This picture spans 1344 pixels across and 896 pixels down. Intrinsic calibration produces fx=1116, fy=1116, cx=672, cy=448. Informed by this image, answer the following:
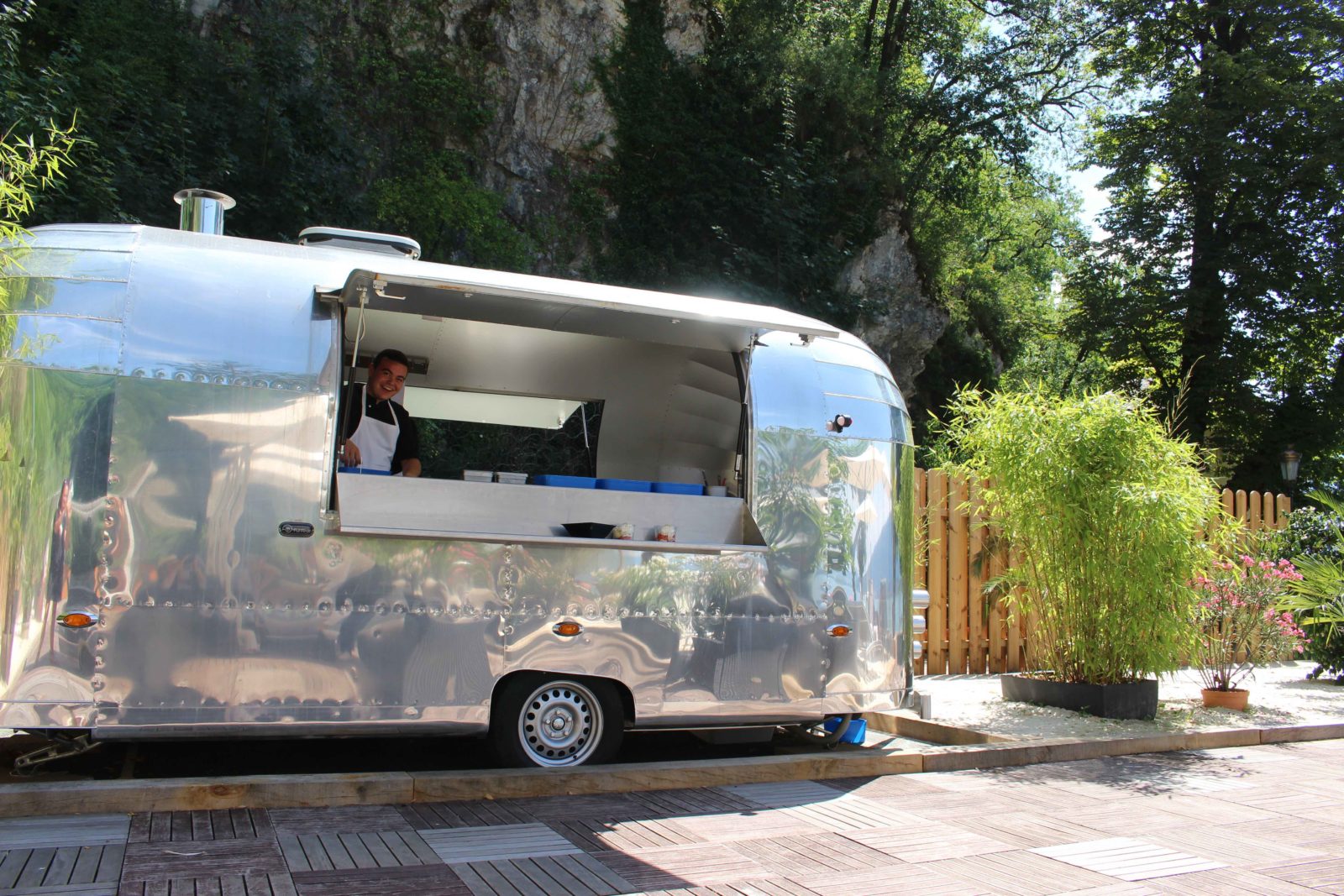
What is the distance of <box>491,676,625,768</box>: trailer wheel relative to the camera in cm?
630

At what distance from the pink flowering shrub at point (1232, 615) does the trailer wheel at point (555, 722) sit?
20.0 feet

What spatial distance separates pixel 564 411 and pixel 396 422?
2692 millimetres

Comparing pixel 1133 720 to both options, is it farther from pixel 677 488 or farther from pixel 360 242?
pixel 360 242

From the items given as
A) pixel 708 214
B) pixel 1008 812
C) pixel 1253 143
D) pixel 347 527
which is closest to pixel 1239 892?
pixel 1008 812

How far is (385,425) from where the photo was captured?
23.1ft

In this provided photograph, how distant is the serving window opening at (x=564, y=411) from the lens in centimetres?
639

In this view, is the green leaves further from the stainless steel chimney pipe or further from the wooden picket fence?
the stainless steel chimney pipe

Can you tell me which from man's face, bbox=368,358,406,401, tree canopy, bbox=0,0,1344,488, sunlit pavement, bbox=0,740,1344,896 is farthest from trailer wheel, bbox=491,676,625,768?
tree canopy, bbox=0,0,1344,488

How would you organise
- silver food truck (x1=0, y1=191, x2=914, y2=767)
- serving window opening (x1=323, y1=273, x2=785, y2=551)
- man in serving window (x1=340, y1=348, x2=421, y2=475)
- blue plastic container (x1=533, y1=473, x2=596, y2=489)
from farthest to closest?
man in serving window (x1=340, y1=348, x2=421, y2=475)
blue plastic container (x1=533, y1=473, x2=596, y2=489)
serving window opening (x1=323, y1=273, x2=785, y2=551)
silver food truck (x1=0, y1=191, x2=914, y2=767)

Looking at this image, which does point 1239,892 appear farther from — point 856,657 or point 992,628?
point 992,628

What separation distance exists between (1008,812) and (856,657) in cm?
141

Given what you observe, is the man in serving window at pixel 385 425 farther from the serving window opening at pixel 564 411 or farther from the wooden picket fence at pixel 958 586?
the wooden picket fence at pixel 958 586

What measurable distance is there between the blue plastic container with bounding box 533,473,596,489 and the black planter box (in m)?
4.74

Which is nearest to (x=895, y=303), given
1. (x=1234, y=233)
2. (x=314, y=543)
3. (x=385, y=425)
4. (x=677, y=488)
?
(x=1234, y=233)
